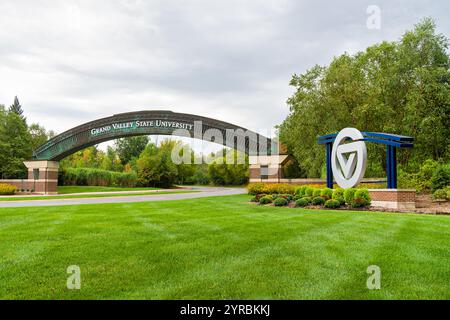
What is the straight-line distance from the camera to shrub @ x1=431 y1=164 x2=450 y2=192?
58.1 ft

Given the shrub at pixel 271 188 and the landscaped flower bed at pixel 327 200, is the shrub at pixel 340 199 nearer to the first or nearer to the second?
the landscaped flower bed at pixel 327 200

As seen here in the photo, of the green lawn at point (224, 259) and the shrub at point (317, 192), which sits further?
the shrub at point (317, 192)

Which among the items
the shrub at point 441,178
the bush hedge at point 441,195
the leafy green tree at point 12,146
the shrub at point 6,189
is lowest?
the shrub at point 6,189

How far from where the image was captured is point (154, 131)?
29.0m

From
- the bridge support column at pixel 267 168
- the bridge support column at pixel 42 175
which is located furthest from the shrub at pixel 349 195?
the bridge support column at pixel 42 175

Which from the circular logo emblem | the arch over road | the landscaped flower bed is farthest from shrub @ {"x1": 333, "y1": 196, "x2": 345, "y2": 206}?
the arch over road

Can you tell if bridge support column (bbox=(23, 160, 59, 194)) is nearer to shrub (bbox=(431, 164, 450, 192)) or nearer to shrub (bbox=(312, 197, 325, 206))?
shrub (bbox=(312, 197, 325, 206))

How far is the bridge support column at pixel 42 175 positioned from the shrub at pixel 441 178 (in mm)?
30304

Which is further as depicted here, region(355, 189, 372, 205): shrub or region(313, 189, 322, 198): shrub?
region(313, 189, 322, 198): shrub

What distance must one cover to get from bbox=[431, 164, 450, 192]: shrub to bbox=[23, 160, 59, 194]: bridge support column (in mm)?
30304

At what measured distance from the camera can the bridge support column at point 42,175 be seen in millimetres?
32031

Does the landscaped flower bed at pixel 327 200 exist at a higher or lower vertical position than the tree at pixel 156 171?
lower

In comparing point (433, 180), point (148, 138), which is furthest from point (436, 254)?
point (148, 138)
